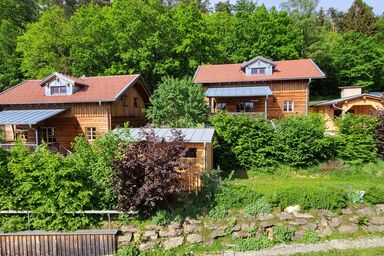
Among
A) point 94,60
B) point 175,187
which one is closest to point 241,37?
point 94,60

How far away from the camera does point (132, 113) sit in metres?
24.6

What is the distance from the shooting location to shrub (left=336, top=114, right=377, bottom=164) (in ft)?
51.8

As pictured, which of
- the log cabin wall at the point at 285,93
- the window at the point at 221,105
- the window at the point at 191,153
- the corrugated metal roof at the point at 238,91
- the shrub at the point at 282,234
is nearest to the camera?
the shrub at the point at 282,234

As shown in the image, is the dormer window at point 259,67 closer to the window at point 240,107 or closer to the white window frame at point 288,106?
the window at point 240,107

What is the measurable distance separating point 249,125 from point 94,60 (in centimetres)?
2246

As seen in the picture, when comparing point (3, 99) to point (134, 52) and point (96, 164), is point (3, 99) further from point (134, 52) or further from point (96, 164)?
point (96, 164)

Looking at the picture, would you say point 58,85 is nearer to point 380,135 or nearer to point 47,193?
point 47,193

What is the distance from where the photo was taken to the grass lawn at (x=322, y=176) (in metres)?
14.6

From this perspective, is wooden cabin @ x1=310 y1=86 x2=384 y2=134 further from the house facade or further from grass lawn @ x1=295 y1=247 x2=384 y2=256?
grass lawn @ x1=295 y1=247 x2=384 y2=256

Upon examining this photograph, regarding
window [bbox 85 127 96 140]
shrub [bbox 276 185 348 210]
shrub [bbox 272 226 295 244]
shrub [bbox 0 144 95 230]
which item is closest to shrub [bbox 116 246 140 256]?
shrub [bbox 0 144 95 230]

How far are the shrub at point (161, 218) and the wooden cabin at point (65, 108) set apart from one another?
38.5 ft

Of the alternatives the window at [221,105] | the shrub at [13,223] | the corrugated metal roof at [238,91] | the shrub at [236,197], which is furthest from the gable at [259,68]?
the shrub at [13,223]

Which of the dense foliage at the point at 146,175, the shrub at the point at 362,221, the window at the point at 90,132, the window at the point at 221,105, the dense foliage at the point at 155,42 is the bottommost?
the shrub at the point at 362,221

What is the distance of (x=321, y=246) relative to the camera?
10000 mm
